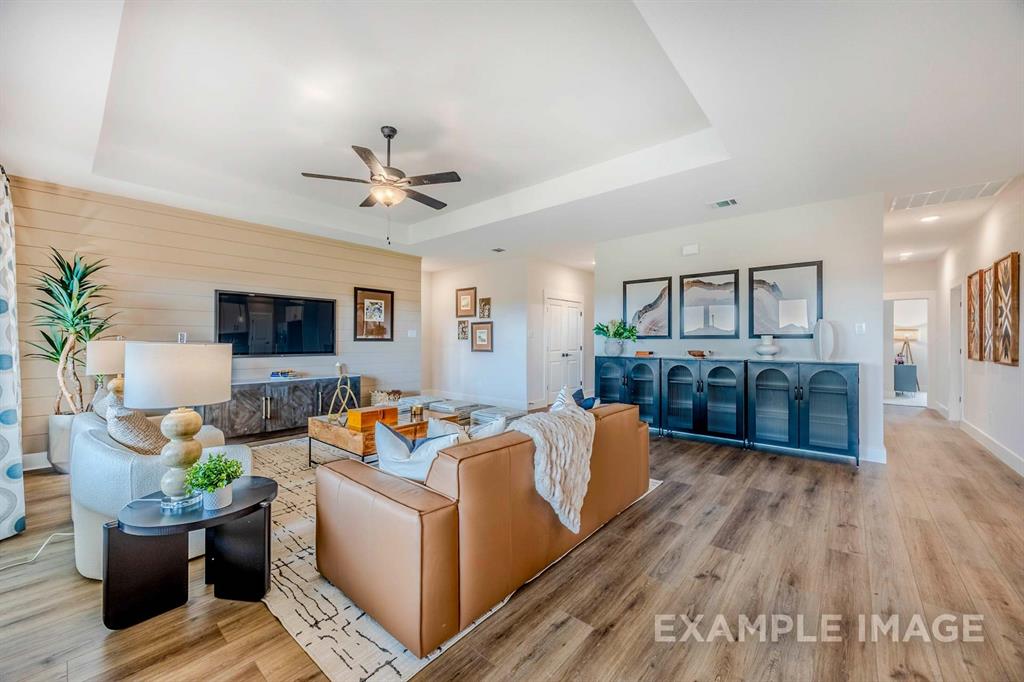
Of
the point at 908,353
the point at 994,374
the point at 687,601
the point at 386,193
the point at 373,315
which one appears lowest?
the point at 687,601

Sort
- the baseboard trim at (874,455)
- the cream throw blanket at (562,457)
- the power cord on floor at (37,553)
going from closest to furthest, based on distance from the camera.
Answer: the cream throw blanket at (562,457) → the power cord on floor at (37,553) → the baseboard trim at (874,455)

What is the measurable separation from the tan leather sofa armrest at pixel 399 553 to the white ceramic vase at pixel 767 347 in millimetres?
4144

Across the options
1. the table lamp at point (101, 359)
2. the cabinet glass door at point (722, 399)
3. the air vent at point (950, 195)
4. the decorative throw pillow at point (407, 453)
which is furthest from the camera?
the cabinet glass door at point (722, 399)

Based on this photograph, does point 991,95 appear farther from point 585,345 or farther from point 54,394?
point 54,394

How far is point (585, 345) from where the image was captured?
880 centimetres

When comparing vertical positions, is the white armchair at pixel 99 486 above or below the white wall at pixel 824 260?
below

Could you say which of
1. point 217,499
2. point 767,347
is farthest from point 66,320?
point 767,347

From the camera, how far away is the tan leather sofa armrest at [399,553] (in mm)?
1481

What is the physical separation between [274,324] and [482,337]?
354 centimetres

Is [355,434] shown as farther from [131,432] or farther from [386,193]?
[386,193]

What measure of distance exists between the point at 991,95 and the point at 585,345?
671 cm

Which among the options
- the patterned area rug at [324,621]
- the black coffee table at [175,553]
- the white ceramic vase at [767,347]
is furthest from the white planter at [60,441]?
the white ceramic vase at [767,347]

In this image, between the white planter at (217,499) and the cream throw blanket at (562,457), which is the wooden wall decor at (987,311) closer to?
the cream throw blanket at (562,457)

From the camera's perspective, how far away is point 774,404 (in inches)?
171
